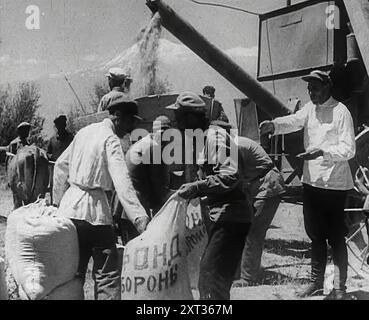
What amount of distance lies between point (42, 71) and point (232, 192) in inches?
78.9

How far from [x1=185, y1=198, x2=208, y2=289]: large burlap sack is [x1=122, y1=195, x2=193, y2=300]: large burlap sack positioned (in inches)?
5.4

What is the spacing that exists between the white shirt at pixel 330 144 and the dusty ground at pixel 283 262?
736 millimetres

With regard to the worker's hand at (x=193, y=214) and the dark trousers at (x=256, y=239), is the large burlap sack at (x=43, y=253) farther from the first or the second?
the dark trousers at (x=256, y=239)

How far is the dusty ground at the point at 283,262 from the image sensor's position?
4457 mm

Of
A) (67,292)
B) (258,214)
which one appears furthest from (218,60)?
(67,292)

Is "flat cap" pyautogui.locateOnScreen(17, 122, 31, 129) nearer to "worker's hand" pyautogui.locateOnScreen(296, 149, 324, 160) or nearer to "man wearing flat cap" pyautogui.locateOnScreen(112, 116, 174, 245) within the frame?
"man wearing flat cap" pyautogui.locateOnScreen(112, 116, 174, 245)

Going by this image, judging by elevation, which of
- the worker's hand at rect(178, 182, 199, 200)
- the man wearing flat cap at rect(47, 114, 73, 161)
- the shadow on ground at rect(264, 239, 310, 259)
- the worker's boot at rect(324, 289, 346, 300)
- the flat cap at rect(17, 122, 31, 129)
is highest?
the flat cap at rect(17, 122, 31, 129)

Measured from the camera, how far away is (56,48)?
4973mm

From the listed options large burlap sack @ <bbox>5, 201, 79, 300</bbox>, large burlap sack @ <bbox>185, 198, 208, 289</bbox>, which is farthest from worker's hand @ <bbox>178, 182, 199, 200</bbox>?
large burlap sack @ <bbox>5, 201, 79, 300</bbox>

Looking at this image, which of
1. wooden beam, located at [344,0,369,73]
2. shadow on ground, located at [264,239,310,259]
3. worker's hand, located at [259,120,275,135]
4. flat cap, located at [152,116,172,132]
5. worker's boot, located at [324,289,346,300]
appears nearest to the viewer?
worker's boot, located at [324,289,346,300]

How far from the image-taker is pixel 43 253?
12.8 ft

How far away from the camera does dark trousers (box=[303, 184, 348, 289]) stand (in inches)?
165

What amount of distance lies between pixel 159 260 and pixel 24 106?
6.40 ft
